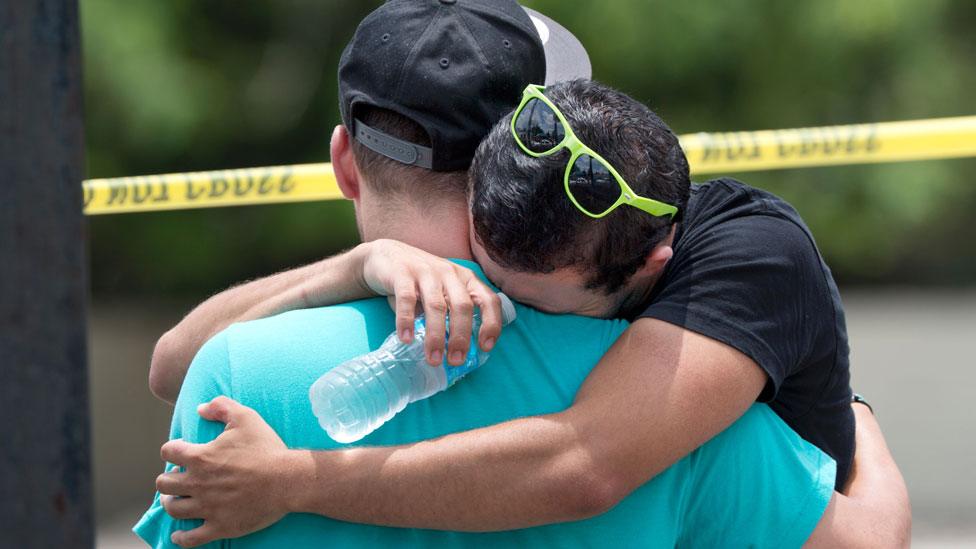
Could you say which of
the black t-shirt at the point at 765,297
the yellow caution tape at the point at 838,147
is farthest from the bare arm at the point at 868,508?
the yellow caution tape at the point at 838,147

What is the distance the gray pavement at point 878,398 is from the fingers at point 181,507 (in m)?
6.23

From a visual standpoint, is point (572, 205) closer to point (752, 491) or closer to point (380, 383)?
point (380, 383)

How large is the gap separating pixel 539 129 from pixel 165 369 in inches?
31.8

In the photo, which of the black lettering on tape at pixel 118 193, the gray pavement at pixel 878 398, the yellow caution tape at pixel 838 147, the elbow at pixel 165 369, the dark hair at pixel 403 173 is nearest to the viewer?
the dark hair at pixel 403 173

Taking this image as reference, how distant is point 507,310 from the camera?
5.62 feet

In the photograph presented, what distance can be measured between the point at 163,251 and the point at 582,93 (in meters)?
6.50

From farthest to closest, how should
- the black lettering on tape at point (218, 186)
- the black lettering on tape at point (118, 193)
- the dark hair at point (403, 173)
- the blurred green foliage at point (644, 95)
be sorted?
the blurred green foliage at point (644, 95) → the black lettering on tape at point (218, 186) → the black lettering on tape at point (118, 193) → the dark hair at point (403, 173)

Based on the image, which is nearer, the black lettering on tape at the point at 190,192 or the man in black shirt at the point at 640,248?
the man in black shirt at the point at 640,248

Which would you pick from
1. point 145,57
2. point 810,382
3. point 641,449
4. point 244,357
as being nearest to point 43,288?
point 244,357

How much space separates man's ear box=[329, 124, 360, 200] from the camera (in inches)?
76.4

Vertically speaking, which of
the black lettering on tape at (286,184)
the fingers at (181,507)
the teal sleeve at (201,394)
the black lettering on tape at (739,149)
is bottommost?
the black lettering on tape at (286,184)

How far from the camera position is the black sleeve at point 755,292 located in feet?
5.53

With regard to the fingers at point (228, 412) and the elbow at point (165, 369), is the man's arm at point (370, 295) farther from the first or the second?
the fingers at point (228, 412)

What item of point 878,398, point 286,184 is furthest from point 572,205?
point 878,398
